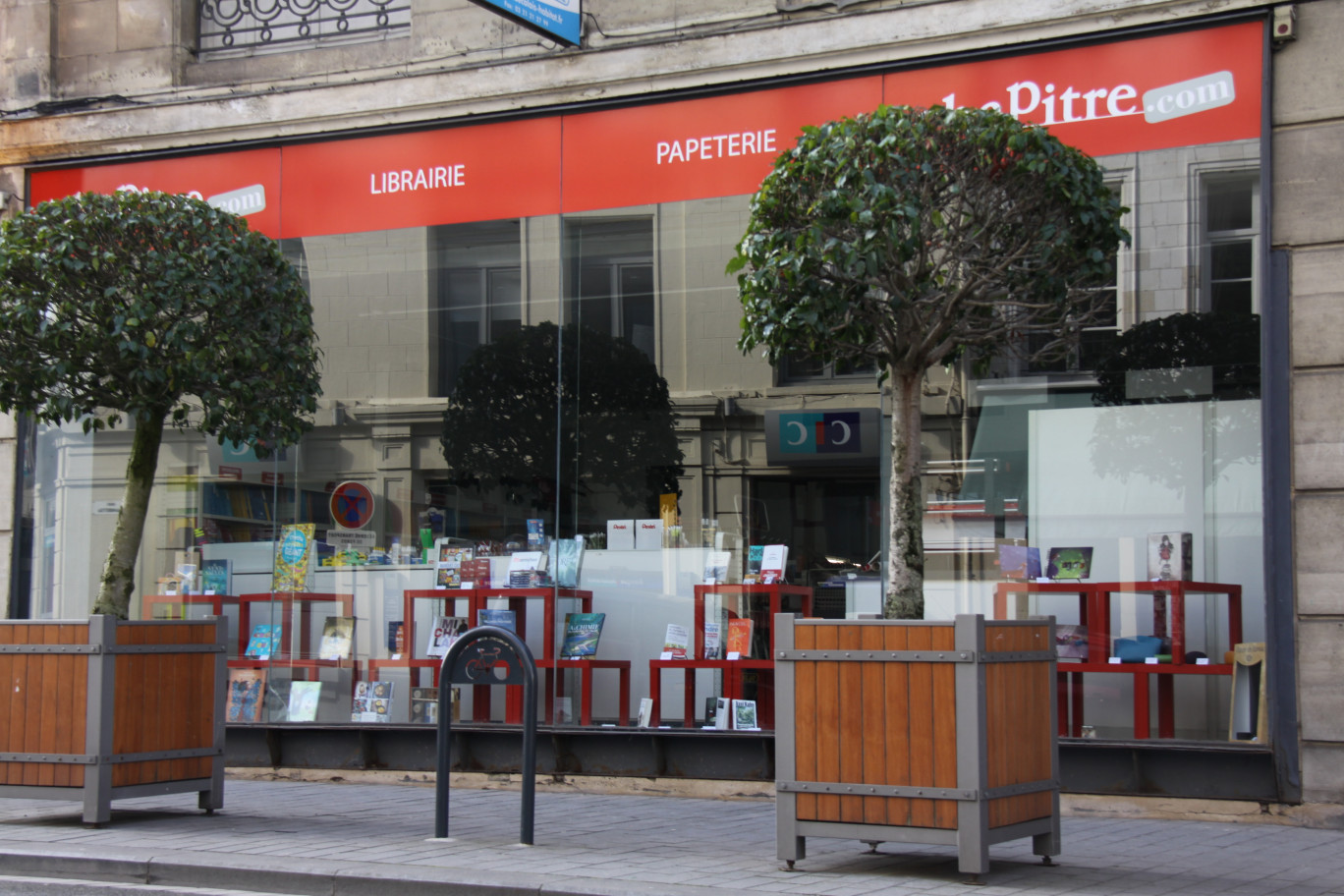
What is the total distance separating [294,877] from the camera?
20.6ft

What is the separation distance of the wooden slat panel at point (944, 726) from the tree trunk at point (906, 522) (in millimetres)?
427

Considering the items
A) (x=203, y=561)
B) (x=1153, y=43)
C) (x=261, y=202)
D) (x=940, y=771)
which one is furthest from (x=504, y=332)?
(x=940, y=771)

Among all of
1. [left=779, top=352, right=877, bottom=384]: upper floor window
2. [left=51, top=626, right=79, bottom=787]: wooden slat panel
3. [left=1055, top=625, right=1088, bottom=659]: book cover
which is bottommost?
[left=51, top=626, right=79, bottom=787]: wooden slat panel

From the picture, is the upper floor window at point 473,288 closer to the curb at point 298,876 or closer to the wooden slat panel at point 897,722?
the curb at point 298,876

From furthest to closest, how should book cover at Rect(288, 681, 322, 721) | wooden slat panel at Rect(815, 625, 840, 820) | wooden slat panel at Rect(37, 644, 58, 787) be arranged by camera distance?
book cover at Rect(288, 681, 322, 721), wooden slat panel at Rect(37, 644, 58, 787), wooden slat panel at Rect(815, 625, 840, 820)

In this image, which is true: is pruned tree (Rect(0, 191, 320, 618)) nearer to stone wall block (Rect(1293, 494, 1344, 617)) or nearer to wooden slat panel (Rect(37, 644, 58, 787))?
wooden slat panel (Rect(37, 644, 58, 787))

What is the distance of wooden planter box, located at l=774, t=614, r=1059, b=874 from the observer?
6.18m

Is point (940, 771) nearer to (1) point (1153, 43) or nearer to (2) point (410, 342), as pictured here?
(1) point (1153, 43)

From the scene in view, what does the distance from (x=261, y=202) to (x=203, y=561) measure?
2.89 meters

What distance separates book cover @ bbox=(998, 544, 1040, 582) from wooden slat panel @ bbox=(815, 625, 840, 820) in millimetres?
3083

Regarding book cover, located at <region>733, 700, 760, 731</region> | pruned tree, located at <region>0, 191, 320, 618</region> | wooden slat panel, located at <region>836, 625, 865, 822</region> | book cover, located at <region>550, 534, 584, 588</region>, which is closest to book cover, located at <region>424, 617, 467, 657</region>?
book cover, located at <region>550, 534, 584, 588</region>

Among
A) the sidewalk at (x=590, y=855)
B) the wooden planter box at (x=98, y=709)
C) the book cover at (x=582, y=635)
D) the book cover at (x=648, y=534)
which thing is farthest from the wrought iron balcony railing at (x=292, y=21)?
the sidewalk at (x=590, y=855)

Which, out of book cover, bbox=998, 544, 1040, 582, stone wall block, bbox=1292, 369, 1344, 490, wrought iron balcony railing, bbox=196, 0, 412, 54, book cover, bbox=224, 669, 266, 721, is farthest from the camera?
wrought iron balcony railing, bbox=196, 0, 412, 54

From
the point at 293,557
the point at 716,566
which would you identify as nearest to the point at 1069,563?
the point at 716,566
